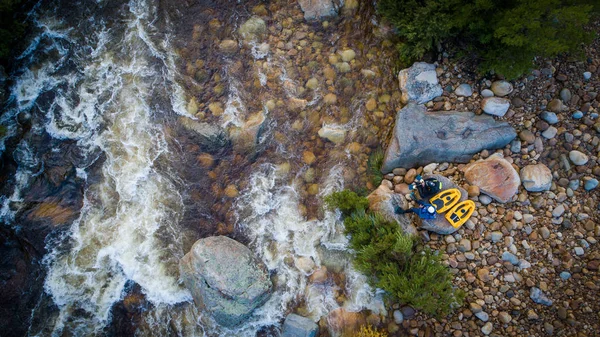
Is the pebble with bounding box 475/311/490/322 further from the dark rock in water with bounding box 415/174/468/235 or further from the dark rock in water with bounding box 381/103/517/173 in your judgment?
the dark rock in water with bounding box 381/103/517/173

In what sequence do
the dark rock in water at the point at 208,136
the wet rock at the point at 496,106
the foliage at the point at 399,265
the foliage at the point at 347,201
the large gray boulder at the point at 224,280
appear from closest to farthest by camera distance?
the foliage at the point at 399,265
the large gray boulder at the point at 224,280
the foliage at the point at 347,201
the wet rock at the point at 496,106
the dark rock in water at the point at 208,136

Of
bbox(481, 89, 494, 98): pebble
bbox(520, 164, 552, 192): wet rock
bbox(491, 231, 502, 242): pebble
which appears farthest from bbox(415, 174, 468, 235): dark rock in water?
bbox(481, 89, 494, 98): pebble

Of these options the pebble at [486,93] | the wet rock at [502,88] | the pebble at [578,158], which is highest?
the wet rock at [502,88]

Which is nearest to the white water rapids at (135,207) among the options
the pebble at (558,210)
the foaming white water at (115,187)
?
the foaming white water at (115,187)

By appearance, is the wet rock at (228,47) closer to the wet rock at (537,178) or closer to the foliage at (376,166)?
the foliage at (376,166)

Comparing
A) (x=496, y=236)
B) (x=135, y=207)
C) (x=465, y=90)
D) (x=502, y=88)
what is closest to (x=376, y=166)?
(x=465, y=90)
